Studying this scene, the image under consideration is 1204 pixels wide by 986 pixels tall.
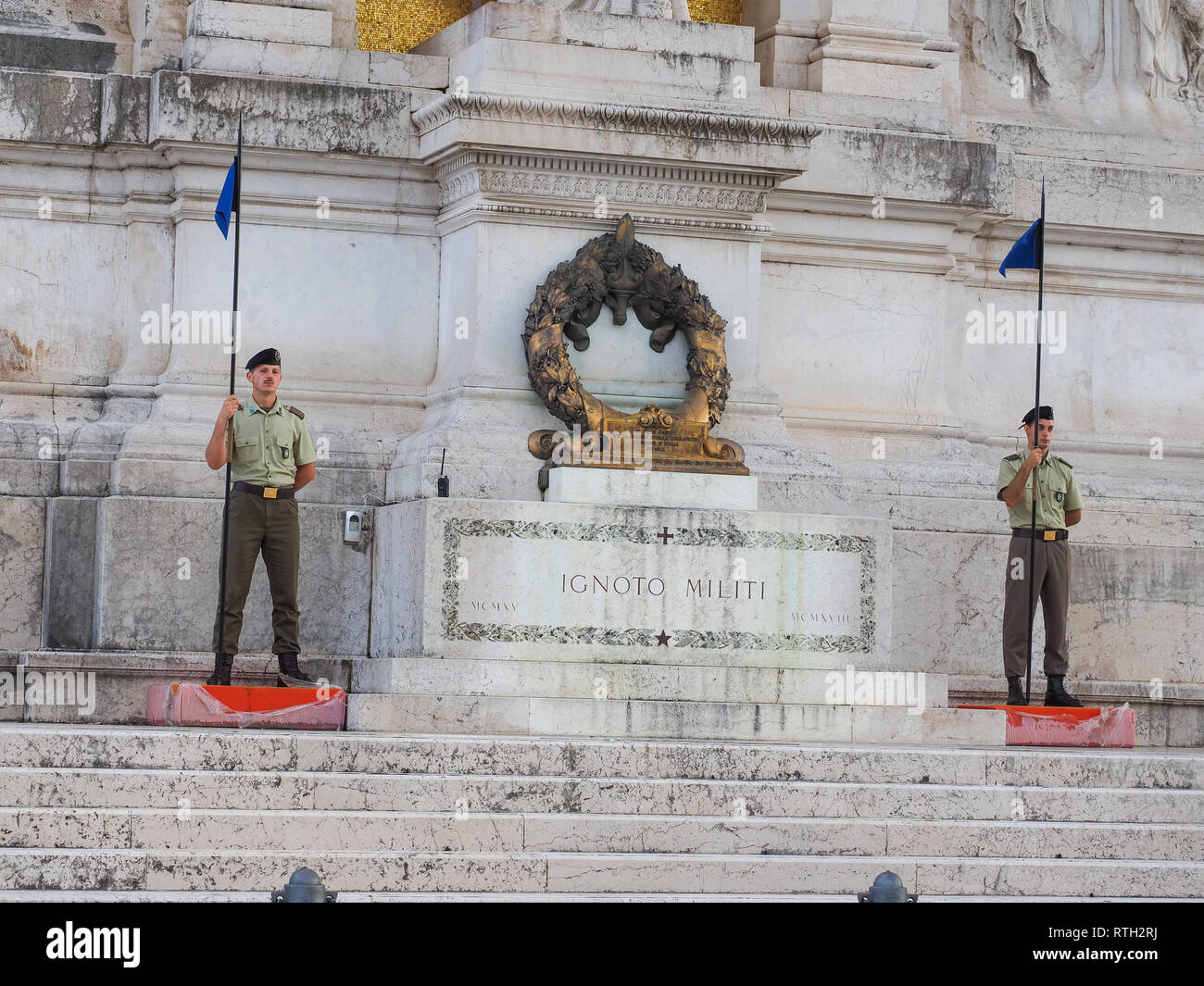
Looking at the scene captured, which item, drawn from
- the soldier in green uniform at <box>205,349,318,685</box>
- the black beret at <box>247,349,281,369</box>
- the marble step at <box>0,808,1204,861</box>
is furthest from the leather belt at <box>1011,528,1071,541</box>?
the black beret at <box>247,349,281,369</box>

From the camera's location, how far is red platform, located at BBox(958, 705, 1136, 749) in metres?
15.2

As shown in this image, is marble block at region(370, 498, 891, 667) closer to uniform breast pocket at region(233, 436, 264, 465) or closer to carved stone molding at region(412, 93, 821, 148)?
uniform breast pocket at region(233, 436, 264, 465)

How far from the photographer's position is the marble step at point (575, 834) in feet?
37.7

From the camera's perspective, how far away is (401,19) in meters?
18.2

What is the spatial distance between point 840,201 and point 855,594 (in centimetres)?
359

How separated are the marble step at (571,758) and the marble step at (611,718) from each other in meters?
0.45

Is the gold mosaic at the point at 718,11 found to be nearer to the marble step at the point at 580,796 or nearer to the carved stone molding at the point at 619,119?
the carved stone molding at the point at 619,119

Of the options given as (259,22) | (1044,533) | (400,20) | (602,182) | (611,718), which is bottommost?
(611,718)

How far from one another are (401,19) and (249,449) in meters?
4.94

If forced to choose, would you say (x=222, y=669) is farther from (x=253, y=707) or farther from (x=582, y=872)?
(x=582, y=872)

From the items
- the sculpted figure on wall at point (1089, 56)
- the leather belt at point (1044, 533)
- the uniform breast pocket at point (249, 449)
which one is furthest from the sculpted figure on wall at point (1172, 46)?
the uniform breast pocket at point (249, 449)

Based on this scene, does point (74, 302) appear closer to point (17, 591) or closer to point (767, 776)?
point (17, 591)

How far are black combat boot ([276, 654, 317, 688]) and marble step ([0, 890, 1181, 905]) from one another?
11.0ft

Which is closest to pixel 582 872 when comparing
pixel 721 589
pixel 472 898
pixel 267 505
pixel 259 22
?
pixel 472 898
